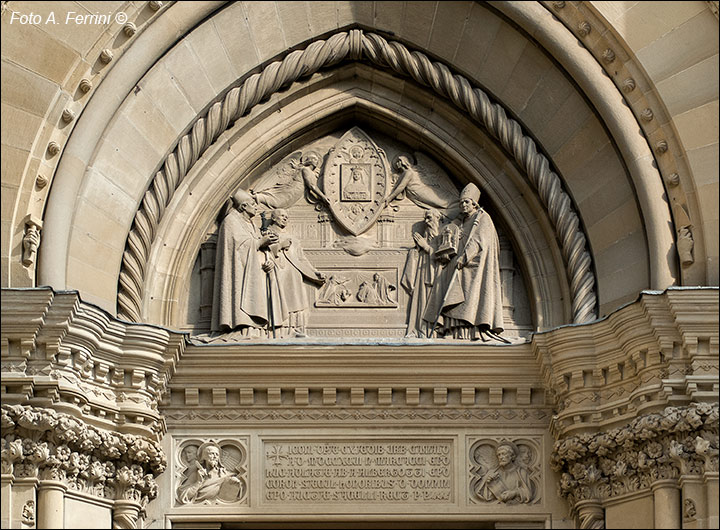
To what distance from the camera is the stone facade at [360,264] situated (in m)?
14.2

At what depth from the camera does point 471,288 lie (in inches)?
605

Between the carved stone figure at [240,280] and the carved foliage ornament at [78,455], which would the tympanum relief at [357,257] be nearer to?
the carved stone figure at [240,280]

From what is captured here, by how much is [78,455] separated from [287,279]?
257 centimetres

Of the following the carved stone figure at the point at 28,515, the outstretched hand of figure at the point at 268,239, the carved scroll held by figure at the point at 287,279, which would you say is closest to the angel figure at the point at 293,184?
the carved scroll held by figure at the point at 287,279

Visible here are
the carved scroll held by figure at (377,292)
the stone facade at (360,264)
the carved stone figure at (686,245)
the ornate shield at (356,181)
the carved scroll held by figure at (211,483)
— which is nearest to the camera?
the stone facade at (360,264)

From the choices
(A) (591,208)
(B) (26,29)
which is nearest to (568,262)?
(A) (591,208)

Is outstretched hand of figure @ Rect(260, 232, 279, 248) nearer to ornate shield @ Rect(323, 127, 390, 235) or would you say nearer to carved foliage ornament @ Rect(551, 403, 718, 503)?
ornate shield @ Rect(323, 127, 390, 235)

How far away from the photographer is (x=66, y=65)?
1474cm

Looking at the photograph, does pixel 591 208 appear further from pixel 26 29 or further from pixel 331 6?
pixel 26 29

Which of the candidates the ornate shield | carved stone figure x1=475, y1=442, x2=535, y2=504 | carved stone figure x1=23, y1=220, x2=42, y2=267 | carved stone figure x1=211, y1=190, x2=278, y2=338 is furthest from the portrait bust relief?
carved stone figure x1=23, y1=220, x2=42, y2=267

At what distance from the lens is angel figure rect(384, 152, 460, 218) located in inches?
630

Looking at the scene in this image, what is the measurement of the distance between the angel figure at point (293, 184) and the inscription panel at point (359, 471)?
231cm

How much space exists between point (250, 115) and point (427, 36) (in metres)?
1.76

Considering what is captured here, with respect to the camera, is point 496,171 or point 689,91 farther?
point 496,171
